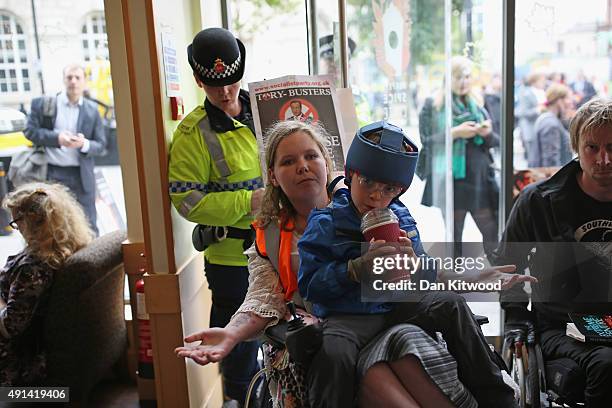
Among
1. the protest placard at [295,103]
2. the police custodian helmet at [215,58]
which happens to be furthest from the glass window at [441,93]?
the police custodian helmet at [215,58]

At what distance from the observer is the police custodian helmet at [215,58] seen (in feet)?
7.09

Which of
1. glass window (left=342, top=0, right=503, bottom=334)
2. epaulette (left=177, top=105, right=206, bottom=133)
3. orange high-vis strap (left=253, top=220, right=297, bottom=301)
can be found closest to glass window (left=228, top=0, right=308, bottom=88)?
glass window (left=342, top=0, right=503, bottom=334)

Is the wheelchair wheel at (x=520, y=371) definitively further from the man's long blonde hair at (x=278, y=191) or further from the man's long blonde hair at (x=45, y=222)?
the man's long blonde hair at (x=45, y=222)

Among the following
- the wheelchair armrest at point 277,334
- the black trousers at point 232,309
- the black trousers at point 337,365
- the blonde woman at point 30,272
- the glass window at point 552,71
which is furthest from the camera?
the glass window at point 552,71

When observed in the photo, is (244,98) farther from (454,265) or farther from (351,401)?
(351,401)

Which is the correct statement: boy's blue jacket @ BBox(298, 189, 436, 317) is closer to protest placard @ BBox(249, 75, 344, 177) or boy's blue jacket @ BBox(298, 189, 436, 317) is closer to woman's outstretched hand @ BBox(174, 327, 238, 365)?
woman's outstretched hand @ BBox(174, 327, 238, 365)

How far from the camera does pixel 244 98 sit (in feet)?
7.74

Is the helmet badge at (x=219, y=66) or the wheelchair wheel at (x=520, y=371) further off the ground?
the helmet badge at (x=219, y=66)

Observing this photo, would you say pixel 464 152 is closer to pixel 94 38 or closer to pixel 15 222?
pixel 94 38

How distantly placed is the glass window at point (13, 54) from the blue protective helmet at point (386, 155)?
2.72 metres

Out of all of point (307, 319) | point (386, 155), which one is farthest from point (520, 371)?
point (386, 155)

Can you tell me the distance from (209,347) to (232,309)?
796 mm

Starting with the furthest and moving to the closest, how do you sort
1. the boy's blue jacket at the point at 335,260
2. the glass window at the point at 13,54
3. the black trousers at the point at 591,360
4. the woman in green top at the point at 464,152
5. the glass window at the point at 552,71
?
1. the woman in green top at the point at 464,152
2. the glass window at the point at 13,54
3. the glass window at the point at 552,71
4. the black trousers at the point at 591,360
5. the boy's blue jacket at the point at 335,260

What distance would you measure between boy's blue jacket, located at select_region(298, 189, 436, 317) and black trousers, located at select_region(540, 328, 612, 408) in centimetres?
64
